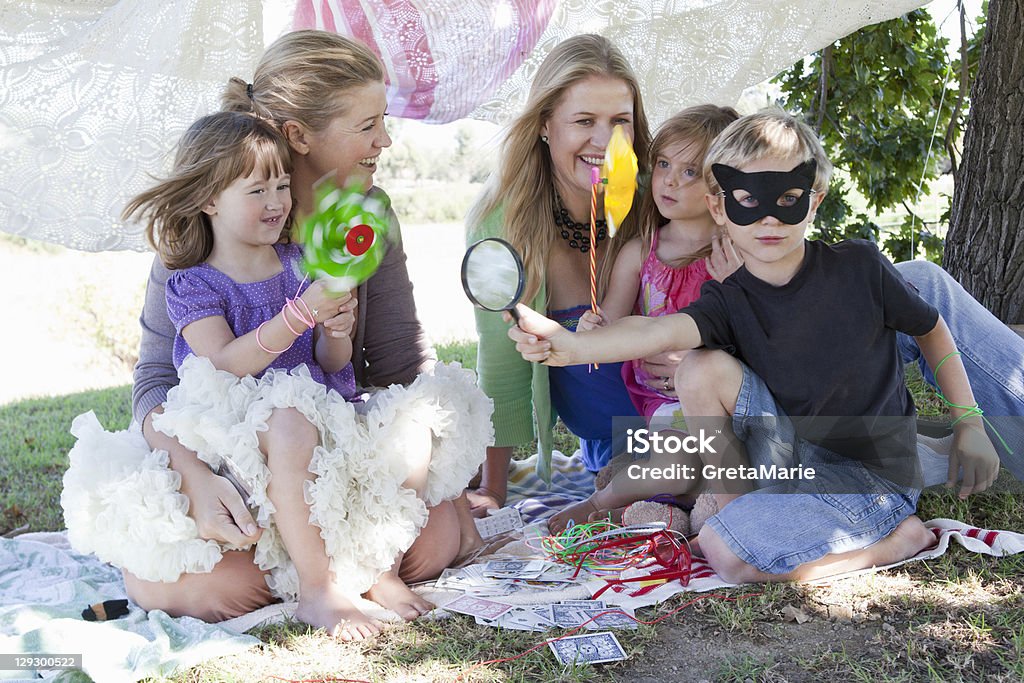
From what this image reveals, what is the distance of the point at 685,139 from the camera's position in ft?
9.46

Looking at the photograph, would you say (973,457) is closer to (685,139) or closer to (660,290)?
(660,290)

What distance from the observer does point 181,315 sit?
2377 millimetres

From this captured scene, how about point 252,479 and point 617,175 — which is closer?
point 252,479

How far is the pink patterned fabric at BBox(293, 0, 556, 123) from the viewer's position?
3195mm

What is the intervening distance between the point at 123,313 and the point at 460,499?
7.29 metres

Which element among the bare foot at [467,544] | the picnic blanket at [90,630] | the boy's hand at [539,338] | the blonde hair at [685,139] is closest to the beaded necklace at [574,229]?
the blonde hair at [685,139]

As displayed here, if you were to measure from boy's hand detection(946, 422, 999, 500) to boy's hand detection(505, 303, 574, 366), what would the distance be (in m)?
1.13

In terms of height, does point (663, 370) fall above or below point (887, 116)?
below

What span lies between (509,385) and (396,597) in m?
1.01

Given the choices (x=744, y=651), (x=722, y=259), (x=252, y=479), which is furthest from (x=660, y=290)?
(x=252, y=479)

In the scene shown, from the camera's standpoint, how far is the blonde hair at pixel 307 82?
2.57 metres

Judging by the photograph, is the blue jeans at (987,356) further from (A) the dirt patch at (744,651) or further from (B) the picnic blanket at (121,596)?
(A) the dirt patch at (744,651)

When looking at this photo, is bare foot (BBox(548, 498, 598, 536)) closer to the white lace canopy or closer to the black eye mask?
the black eye mask

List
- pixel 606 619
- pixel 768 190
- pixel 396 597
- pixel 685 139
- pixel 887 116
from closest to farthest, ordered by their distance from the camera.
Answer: pixel 606 619 < pixel 396 597 < pixel 768 190 < pixel 685 139 < pixel 887 116
